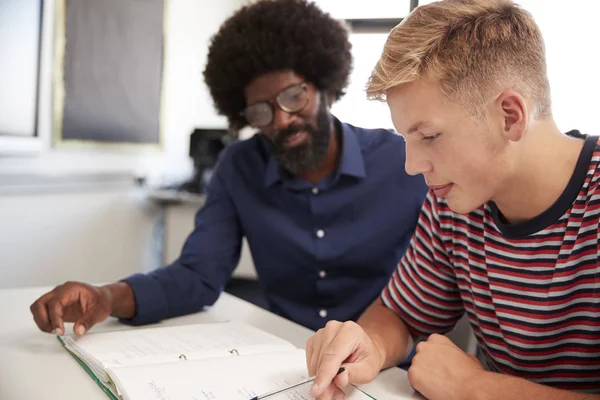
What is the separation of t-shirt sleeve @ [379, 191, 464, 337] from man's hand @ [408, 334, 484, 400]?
0.80 ft

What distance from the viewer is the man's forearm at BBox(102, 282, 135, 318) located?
1158mm

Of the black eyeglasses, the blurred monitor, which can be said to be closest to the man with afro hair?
the black eyeglasses

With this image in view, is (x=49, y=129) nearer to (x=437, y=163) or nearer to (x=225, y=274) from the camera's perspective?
(x=225, y=274)

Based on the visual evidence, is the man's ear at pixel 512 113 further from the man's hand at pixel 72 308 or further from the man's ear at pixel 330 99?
the man's ear at pixel 330 99

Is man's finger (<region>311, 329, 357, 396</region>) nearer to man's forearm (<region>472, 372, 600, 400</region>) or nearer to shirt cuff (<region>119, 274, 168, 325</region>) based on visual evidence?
man's forearm (<region>472, 372, 600, 400</region>)

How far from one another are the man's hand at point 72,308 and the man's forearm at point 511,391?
0.68 meters

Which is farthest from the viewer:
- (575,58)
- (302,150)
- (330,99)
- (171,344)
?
(575,58)

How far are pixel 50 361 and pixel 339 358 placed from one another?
1.62 ft

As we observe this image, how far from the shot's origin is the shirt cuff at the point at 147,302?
46.7 inches

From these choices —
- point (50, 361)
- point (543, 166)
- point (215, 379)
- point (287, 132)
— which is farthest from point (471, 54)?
point (50, 361)

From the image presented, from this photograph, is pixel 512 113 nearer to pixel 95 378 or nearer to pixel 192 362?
pixel 192 362

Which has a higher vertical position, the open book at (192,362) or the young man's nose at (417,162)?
the young man's nose at (417,162)

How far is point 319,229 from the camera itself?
1.53 m

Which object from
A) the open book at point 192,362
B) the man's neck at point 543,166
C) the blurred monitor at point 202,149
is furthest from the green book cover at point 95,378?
the blurred monitor at point 202,149
